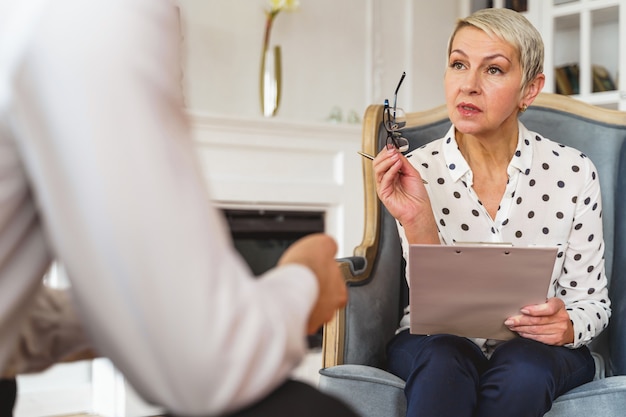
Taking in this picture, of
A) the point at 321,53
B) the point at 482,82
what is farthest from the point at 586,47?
the point at 482,82

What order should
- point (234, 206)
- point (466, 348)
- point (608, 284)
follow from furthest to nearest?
point (234, 206)
point (608, 284)
point (466, 348)

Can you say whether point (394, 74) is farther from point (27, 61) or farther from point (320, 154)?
point (27, 61)

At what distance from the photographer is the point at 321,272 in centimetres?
76

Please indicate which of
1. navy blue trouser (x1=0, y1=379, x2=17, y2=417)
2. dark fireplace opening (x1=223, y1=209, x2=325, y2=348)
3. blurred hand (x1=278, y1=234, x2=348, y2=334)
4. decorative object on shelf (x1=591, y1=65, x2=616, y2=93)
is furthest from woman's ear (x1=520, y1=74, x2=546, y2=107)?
decorative object on shelf (x1=591, y1=65, x2=616, y2=93)

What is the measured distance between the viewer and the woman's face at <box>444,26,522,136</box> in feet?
5.87

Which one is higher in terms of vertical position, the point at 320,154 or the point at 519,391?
Answer: the point at 320,154

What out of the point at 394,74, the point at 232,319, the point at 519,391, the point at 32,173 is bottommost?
the point at 519,391

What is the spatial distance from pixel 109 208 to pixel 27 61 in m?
0.11

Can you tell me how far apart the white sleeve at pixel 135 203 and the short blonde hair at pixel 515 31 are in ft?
4.24

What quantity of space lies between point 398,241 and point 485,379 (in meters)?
0.51

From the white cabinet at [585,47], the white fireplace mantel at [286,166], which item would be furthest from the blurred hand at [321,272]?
the white cabinet at [585,47]

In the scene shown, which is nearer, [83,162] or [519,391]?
[83,162]

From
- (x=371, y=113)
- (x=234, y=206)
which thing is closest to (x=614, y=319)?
(x=371, y=113)

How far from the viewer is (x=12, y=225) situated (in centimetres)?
64
